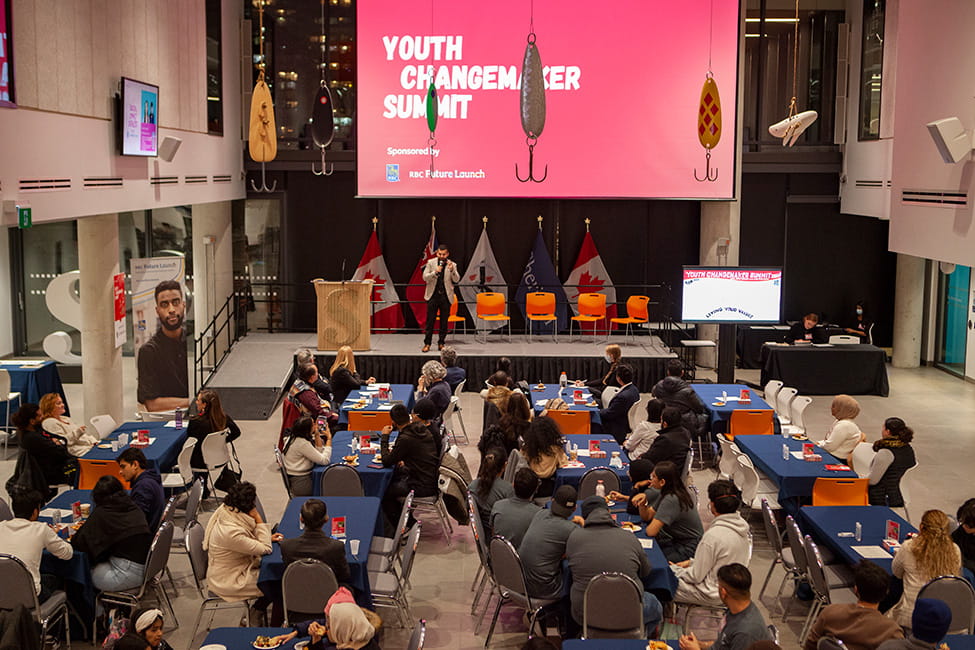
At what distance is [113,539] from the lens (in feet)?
22.6

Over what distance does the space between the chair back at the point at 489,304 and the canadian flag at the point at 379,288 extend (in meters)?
2.08

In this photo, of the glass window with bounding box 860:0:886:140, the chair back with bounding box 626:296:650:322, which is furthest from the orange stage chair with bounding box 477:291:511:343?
the glass window with bounding box 860:0:886:140

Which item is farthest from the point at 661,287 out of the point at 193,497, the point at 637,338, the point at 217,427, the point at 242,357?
the point at 193,497

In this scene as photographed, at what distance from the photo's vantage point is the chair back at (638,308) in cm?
1573

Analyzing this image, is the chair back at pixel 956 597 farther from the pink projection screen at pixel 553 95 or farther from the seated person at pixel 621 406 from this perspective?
the pink projection screen at pixel 553 95

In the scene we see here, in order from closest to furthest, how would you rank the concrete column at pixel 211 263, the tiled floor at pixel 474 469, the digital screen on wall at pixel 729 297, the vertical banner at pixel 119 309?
the tiled floor at pixel 474 469 < the vertical banner at pixel 119 309 < the digital screen on wall at pixel 729 297 < the concrete column at pixel 211 263

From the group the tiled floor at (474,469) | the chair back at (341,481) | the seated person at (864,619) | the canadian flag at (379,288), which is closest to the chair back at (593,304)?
the tiled floor at (474,469)

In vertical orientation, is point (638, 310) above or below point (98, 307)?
below

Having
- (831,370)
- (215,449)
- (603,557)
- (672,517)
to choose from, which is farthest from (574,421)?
(831,370)

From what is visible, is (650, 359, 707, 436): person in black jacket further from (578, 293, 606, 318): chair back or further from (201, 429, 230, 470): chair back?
(578, 293, 606, 318): chair back

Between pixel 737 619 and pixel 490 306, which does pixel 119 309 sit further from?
pixel 737 619

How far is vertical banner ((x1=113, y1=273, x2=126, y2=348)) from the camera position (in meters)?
11.7

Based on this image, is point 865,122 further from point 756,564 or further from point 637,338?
point 756,564

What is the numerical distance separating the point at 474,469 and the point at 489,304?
4.73 meters
